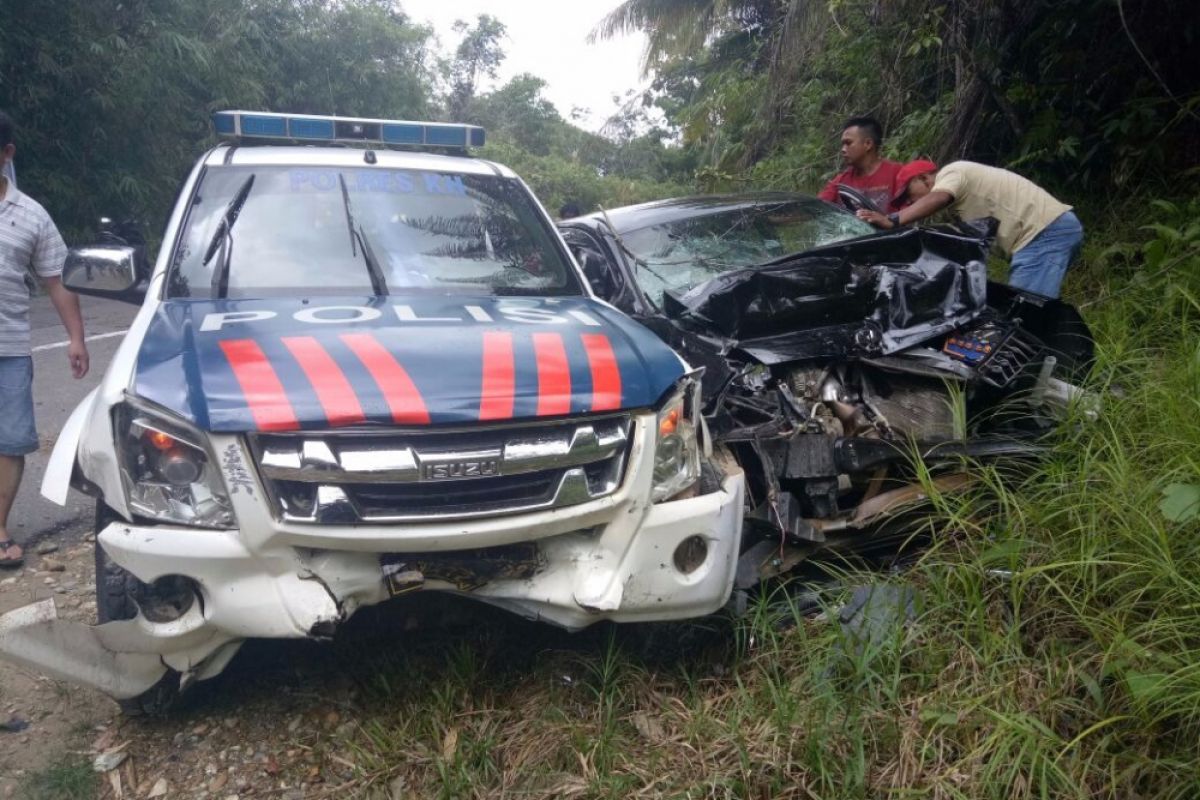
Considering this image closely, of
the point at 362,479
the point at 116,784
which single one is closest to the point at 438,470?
the point at 362,479

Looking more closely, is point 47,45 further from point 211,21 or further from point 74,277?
point 74,277

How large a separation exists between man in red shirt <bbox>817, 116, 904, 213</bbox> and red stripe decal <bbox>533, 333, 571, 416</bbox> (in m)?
3.00

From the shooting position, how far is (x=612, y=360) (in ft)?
8.73

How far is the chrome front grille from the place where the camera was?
2207mm

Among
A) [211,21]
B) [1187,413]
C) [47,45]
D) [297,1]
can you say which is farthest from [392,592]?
[297,1]

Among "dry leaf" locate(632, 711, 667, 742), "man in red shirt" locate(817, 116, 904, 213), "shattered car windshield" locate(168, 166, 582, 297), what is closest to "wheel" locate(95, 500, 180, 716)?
"shattered car windshield" locate(168, 166, 582, 297)

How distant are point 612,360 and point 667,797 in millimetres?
1177

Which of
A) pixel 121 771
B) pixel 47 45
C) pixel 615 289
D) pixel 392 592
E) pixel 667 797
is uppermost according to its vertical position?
pixel 47 45

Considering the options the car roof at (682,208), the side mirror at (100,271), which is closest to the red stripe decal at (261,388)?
the side mirror at (100,271)

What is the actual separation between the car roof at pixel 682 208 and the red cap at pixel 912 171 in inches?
16.9

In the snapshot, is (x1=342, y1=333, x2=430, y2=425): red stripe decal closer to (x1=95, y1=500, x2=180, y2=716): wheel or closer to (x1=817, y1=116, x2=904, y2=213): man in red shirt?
(x1=95, y1=500, x2=180, y2=716): wheel

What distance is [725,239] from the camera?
4.46 meters

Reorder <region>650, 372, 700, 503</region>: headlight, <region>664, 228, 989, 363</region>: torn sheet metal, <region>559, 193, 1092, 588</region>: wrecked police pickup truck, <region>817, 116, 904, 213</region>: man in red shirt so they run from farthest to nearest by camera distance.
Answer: <region>817, 116, 904, 213</region>: man in red shirt < <region>664, 228, 989, 363</region>: torn sheet metal < <region>559, 193, 1092, 588</region>: wrecked police pickup truck < <region>650, 372, 700, 503</region>: headlight

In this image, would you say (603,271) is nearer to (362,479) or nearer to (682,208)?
(682,208)
